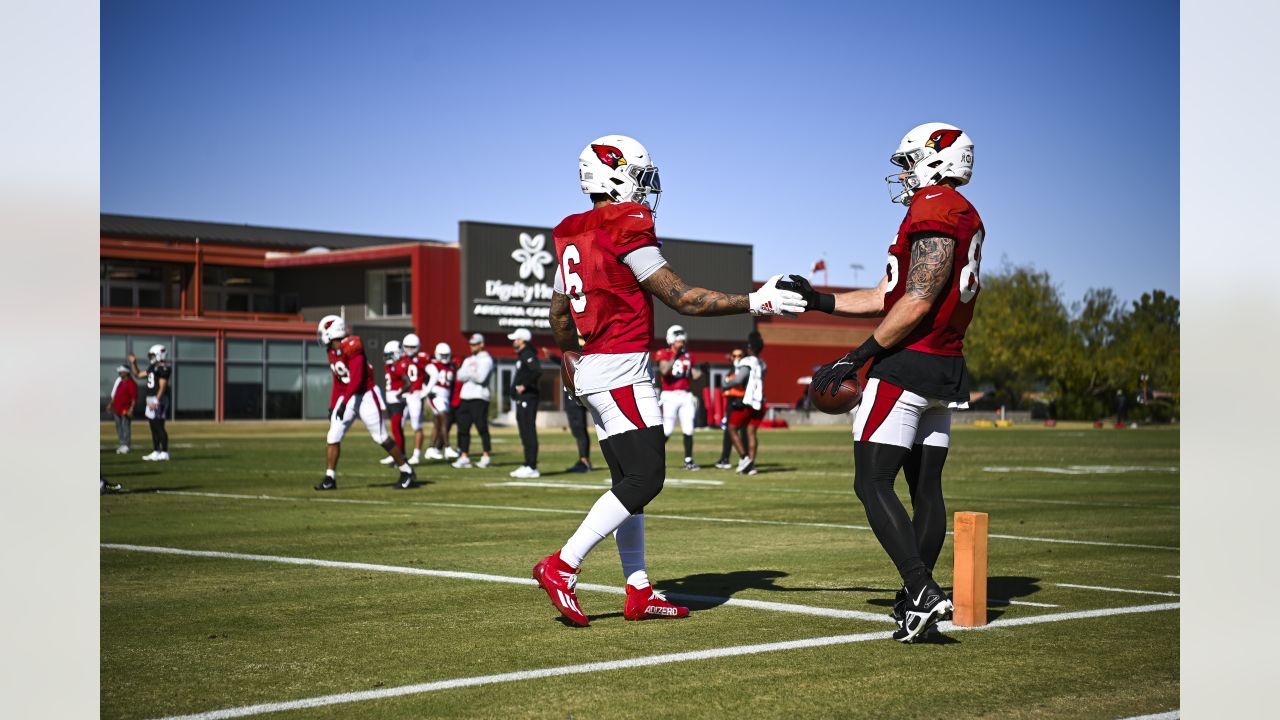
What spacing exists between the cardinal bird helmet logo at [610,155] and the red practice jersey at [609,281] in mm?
229

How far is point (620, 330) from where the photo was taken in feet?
24.0

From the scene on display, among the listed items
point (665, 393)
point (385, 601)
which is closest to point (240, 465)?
point (665, 393)

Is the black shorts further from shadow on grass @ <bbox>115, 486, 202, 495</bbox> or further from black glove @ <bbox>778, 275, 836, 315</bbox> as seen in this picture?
shadow on grass @ <bbox>115, 486, 202, 495</bbox>

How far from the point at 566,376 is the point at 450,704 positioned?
102 inches

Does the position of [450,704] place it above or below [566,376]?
below

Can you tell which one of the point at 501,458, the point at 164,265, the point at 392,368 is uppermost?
the point at 164,265

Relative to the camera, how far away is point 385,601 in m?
7.91

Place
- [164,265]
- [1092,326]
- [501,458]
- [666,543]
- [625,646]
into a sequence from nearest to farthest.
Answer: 1. [625,646]
2. [666,543]
3. [501,458]
4. [164,265]
5. [1092,326]

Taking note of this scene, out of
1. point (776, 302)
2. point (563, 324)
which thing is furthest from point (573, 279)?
point (776, 302)

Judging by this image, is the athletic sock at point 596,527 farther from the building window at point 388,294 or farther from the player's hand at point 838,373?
the building window at point 388,294

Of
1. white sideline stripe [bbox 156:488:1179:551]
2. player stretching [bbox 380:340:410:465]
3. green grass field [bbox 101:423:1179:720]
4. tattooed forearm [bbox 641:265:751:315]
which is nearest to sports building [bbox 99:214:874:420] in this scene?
player stretching [bbox 380:340:410:465]

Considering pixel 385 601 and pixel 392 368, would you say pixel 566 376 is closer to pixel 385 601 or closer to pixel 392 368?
pixel 385 601

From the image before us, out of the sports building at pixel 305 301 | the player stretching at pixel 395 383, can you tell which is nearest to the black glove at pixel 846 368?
the player stretching at pixel 395 383
